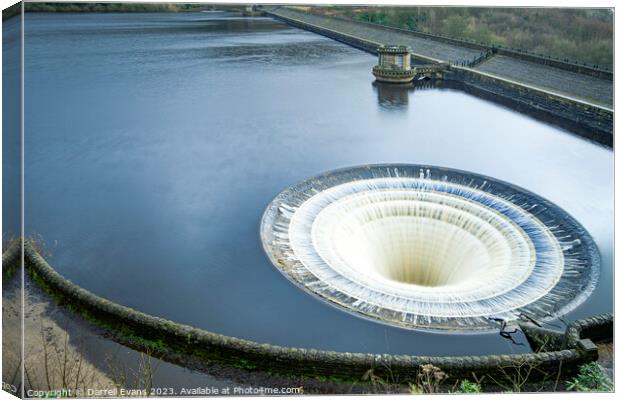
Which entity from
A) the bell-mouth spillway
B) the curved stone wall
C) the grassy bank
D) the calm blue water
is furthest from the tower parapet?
the curved stone wall

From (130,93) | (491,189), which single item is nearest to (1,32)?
(491,189)

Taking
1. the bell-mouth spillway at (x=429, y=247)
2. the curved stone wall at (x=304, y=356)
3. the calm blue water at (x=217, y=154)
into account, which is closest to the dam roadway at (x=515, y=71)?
the calm blue water at (x=217, y=154)

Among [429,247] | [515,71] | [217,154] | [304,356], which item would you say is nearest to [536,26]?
[429,247]

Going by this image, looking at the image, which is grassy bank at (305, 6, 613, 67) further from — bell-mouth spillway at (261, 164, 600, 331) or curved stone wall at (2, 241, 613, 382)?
curved stone wall at (2, 241, 613, 382)

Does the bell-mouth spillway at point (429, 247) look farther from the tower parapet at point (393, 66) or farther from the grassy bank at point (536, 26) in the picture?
the tower parapet at point (393, 66)

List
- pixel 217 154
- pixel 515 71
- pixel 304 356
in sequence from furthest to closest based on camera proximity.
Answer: pixel 515 71, pixel 217 154, pixel 304 356

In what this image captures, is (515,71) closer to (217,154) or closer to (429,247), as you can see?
(217,154)

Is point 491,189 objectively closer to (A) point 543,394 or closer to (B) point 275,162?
(B) point 275,162
